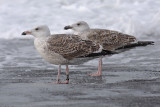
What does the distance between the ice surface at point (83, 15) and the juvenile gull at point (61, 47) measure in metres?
6.88

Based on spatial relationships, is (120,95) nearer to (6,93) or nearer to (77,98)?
(77,98)

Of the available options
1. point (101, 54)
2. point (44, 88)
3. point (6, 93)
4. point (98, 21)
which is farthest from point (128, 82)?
point (98, 21)

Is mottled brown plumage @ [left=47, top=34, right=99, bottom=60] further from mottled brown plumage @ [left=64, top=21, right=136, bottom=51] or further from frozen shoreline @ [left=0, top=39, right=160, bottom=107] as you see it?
mottled brown plumage @ [left=64, top=21, right=136, bottom=51]

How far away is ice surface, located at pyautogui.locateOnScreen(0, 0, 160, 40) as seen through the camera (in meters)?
17.6

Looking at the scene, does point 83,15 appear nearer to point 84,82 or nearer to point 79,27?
point 79,27

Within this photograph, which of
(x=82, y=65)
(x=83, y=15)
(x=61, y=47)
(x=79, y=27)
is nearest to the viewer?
(x=61, y=47)

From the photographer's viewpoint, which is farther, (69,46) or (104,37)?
(104,37)

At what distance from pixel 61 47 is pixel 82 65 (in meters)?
2.42

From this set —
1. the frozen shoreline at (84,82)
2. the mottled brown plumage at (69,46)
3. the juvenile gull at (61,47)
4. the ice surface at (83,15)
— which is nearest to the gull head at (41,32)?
the juvenile gull at (61,47)

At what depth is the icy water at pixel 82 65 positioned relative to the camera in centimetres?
744

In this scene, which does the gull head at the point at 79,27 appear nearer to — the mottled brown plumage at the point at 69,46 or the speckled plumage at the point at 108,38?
the speckled plumage at the point at 108,38

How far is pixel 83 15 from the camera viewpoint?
20.0m

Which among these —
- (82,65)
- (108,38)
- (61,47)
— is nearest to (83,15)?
(82,65)

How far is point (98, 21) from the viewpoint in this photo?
62.2 ft
